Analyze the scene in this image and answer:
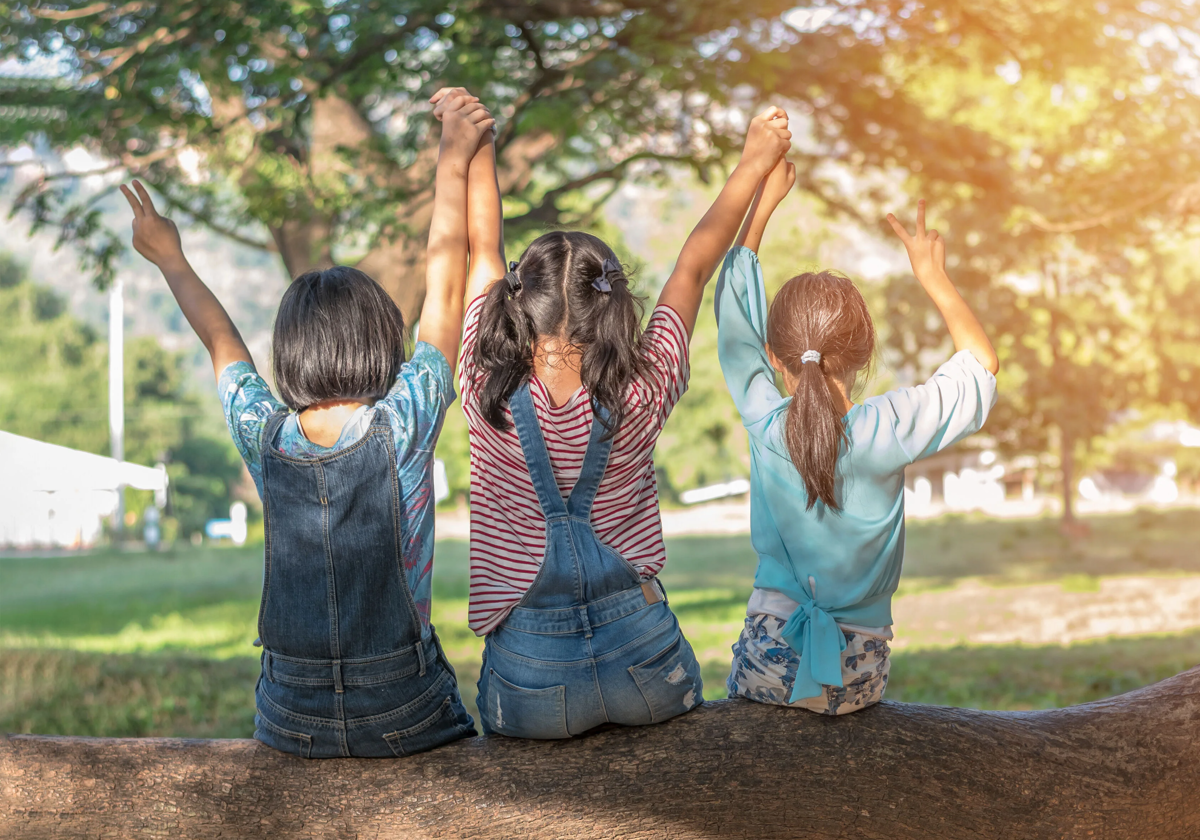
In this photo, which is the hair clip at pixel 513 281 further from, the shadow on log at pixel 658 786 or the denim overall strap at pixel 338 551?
the shadow on log at pixel 658 786

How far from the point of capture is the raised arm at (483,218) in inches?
87.1

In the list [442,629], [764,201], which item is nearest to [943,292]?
[764,201]

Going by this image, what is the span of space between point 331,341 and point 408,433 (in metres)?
0.23

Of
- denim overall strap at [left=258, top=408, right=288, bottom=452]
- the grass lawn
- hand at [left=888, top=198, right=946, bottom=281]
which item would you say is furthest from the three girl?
the grass lawn

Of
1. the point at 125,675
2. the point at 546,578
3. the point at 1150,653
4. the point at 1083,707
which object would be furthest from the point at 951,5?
the point at 125,675

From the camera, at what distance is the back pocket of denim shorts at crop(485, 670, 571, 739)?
6.58ft

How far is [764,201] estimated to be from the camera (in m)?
2.34

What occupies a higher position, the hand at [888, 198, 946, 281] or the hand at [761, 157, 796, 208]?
the hand at [761, 157, 796, 208]

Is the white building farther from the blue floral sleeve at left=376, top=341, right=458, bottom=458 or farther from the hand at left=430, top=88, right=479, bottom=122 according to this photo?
the blue floral sleeve at left=376, top=341, right=458, bottom=458

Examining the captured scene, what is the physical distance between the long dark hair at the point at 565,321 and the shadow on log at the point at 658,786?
69cm

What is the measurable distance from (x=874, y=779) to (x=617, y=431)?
2.92 ft

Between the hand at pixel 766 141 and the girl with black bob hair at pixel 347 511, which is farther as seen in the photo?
the hand at pixel 766 141

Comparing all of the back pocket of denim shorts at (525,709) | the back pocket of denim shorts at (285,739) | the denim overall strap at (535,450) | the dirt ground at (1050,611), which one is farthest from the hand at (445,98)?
the dirt ground at (1050,611)

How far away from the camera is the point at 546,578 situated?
1964mm
